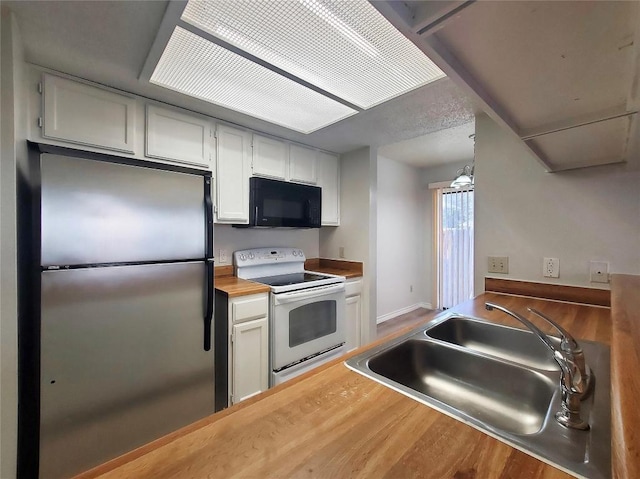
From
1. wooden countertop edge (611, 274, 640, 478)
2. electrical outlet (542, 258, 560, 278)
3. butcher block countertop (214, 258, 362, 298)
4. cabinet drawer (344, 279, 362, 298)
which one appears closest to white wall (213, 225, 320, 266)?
butcher block countertop (214, 258, 362, 298)

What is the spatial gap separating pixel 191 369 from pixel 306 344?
0.88 metres

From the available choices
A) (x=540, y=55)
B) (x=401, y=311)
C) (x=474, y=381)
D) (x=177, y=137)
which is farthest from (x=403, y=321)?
(x=540, y=55)

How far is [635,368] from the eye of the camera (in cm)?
40

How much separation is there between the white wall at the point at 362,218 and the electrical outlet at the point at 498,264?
1179mm

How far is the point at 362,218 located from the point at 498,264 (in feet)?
4.48

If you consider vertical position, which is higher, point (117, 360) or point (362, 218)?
point (362, 218)

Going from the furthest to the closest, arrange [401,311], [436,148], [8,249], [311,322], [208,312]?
[401,311]
[436,148]
[311,322]
[208,312]
[8,249]

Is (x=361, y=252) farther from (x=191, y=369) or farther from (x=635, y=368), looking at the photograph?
(x=635, y=368)

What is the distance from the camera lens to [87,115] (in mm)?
1603

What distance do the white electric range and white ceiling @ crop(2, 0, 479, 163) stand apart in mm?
1241

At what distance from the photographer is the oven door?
2.07m

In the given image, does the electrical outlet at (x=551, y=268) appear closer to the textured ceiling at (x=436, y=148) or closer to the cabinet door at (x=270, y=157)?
the textured ceiling at (x=436, y=148)

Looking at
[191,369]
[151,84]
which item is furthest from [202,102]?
[191,369]

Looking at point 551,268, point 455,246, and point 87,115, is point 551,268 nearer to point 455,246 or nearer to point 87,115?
point 455,246
